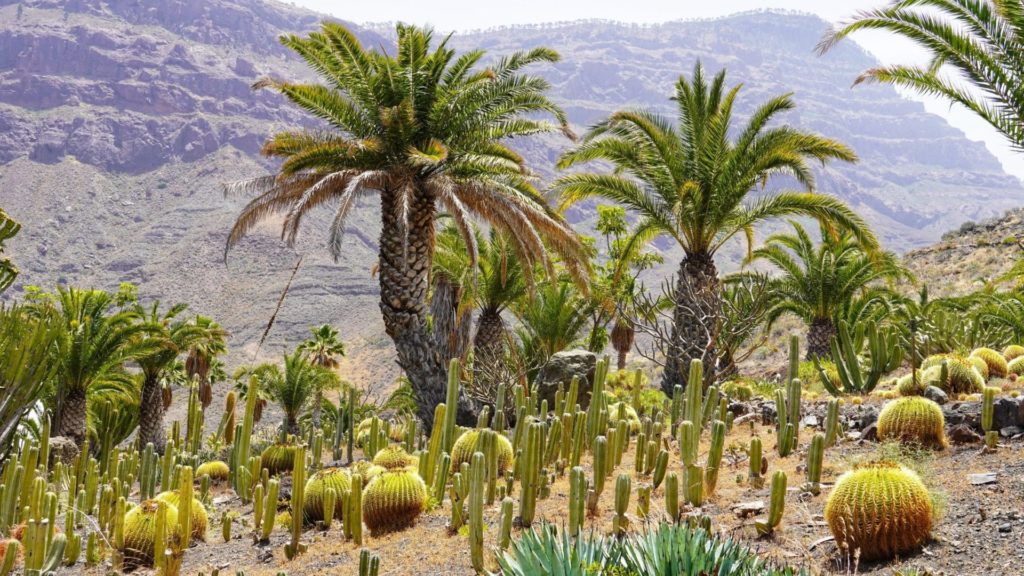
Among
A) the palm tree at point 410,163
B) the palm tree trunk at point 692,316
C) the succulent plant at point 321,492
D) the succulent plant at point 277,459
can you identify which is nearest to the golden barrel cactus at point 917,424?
the palm tree trunk at point 692,316

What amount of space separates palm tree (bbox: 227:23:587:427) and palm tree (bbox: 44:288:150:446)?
7.04 meters

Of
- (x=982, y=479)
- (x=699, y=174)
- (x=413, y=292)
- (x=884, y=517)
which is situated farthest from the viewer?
(x=699, y=174)

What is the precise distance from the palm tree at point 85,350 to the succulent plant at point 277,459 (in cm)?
793

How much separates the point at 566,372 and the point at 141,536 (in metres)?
7.82

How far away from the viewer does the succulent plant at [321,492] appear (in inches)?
353

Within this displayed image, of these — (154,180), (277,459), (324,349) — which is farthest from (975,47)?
(154,180)

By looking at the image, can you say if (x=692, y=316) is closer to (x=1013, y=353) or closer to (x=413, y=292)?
(x=413, y=292)

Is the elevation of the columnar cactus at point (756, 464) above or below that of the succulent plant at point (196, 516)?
above

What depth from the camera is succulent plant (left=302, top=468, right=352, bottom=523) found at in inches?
353

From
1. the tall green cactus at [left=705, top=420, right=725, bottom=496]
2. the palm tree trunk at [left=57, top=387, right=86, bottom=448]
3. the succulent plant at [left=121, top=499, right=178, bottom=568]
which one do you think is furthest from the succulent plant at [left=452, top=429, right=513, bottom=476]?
the palm tree trunk at [left=57, top=387, right=86, bottom=448]

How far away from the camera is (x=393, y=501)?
8039mm

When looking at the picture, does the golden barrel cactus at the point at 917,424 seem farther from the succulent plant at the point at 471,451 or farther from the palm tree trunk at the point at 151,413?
the palm tree trunk at the point at 151,413

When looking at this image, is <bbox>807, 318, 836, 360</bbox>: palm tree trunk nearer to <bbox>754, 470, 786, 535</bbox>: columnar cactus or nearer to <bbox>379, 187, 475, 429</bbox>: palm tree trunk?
<bbox>379, 187, 475, 429</bbox>: palm tree trunk

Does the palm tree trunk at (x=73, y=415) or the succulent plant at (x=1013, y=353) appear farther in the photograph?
the palm tree trunk at (x=73, y=415)
